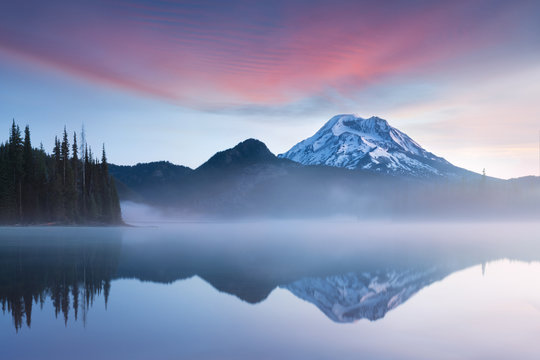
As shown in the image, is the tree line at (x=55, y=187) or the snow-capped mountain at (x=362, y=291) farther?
the tree line at (x=55, y=187)

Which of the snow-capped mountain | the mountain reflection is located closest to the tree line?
the mountain reflection

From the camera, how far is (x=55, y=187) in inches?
5148

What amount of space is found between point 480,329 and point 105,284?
2202cm

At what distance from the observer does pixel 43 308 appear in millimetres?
20500

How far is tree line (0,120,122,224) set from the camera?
12688 centimetres

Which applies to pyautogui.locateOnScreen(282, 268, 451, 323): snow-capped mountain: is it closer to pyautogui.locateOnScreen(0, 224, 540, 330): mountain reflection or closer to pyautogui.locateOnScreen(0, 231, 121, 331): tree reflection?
pyautogui.locateOnScreen(0, 224, 540, 330): mountain reflection

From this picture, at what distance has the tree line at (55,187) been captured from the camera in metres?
127

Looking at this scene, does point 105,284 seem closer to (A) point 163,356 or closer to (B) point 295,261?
(A) point 163,356

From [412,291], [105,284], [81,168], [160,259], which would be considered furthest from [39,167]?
[412,291]

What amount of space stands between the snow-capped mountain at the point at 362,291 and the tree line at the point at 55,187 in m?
118

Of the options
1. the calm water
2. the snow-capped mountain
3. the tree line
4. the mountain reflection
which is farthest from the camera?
the tree line

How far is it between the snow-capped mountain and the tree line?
118475 mm

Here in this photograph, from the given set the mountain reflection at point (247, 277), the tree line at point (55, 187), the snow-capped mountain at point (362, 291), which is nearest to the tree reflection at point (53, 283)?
the mountain reflection at point (247, 277)

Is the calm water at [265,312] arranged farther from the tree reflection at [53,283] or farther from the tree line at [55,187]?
the tree line at [55,187]
